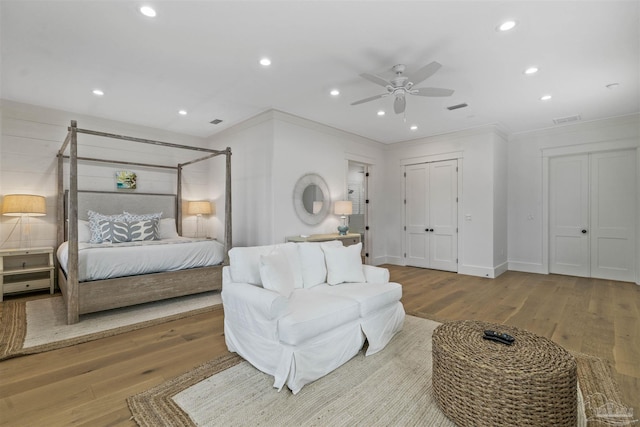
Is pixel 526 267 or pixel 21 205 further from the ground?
pixel 21 205

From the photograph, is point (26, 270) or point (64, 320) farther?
point (26, 270)

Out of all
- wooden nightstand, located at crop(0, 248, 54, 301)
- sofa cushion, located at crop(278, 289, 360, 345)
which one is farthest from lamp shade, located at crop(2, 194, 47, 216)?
sofa cushion, located at crop(278, 289, 360, 345)

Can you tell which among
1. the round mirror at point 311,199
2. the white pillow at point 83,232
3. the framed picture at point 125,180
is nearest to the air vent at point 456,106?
the round mirror at point 311,199

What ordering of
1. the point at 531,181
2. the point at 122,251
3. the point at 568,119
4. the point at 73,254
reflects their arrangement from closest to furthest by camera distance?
the point at 73,254 < the point at 122,251 < the point at 568,119 < the point at 531,181

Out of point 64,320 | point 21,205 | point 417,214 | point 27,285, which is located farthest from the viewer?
point 417,214

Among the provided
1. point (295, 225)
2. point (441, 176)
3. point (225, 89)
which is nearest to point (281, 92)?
point (225, 89)

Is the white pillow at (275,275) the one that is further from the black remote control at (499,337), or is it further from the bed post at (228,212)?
the bed post at (228,212)

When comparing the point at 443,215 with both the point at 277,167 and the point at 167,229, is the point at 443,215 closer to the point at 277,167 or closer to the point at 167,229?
the point at 277,167

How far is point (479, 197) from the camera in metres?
5.62

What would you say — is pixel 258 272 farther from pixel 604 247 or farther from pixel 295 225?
pixel 604 247

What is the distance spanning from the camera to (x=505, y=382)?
1.50 metres

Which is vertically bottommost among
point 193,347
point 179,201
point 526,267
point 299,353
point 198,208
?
point 193,347

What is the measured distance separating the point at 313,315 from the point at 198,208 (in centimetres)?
443

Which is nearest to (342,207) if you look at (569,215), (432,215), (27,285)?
(432,215)
